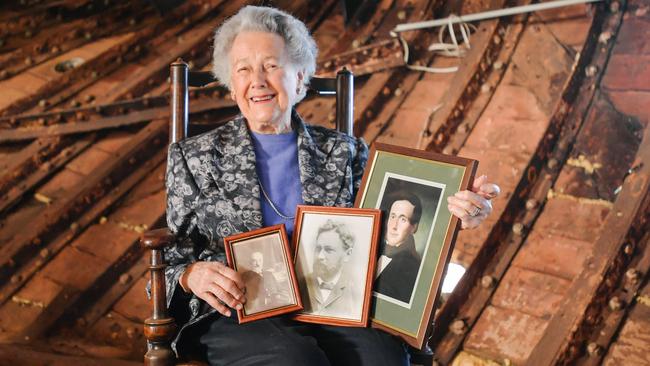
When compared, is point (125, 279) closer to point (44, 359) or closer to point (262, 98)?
point (44, 359)

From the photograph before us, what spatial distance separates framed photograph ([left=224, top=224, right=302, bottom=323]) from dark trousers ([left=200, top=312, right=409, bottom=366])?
43 millimetres

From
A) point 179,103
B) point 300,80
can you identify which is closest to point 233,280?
point 300,80

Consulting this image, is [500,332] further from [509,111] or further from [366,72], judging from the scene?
[366,72]

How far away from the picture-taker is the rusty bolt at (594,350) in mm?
1988

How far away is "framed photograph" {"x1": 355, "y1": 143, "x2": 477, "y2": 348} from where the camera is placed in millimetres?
1489

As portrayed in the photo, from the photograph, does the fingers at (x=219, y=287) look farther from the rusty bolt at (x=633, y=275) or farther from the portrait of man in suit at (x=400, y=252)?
the rusty bolt at (x=633, y=275)

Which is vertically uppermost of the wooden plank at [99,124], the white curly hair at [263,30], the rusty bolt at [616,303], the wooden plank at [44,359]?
the white curly hair at [263,30]

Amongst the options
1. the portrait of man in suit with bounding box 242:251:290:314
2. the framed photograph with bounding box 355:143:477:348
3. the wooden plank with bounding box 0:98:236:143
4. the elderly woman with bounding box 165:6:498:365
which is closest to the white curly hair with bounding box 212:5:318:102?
the elderly woman with bounding box 165:6:498:365

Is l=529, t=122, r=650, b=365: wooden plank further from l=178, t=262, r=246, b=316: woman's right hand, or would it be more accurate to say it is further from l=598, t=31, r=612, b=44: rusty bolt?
l=178, t=262, r=246, b=316: woman's right hand

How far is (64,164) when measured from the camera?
10.5ft

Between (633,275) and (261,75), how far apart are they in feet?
3.92

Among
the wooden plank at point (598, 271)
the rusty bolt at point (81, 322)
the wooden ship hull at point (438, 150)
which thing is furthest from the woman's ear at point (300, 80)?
the rusty bolt at point (81, 322)

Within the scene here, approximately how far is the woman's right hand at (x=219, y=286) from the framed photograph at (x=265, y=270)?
3 centimetres

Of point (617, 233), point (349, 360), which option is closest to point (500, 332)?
point (617, 233)
